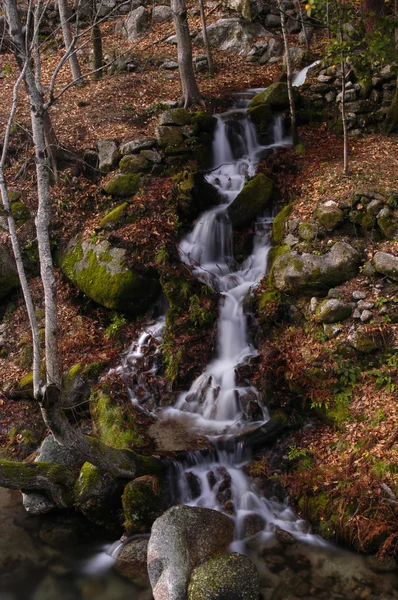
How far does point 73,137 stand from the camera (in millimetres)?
13289

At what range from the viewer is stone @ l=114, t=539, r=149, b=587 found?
6.12 metres

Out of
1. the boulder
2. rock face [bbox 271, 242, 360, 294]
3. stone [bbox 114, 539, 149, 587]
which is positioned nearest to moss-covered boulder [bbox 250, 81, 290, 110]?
the boulder

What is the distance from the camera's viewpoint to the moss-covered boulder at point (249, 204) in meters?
10.7

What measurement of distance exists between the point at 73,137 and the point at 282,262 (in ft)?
24.8

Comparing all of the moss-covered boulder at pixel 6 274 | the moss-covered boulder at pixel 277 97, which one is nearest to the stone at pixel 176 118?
the moss-covered boulder at pixel 277 97

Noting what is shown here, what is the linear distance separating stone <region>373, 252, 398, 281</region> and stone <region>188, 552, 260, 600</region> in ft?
15.8

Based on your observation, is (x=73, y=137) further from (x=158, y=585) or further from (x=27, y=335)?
(x=158, y=585)

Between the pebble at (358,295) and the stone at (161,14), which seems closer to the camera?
the pebble at (358,295)

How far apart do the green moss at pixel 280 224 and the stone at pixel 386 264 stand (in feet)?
7.08

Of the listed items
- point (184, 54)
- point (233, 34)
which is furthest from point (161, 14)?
point (184, 54)

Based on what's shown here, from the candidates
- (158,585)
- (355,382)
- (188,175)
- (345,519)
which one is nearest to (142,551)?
(158,585)

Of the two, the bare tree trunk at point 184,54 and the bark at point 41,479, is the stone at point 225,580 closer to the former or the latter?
the bark at point 41,479

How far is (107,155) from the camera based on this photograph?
1223cm

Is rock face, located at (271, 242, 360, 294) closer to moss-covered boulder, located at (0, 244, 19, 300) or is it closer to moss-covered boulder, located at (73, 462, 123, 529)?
moss-covered boulder, located at (73, 462, 123, 529)
